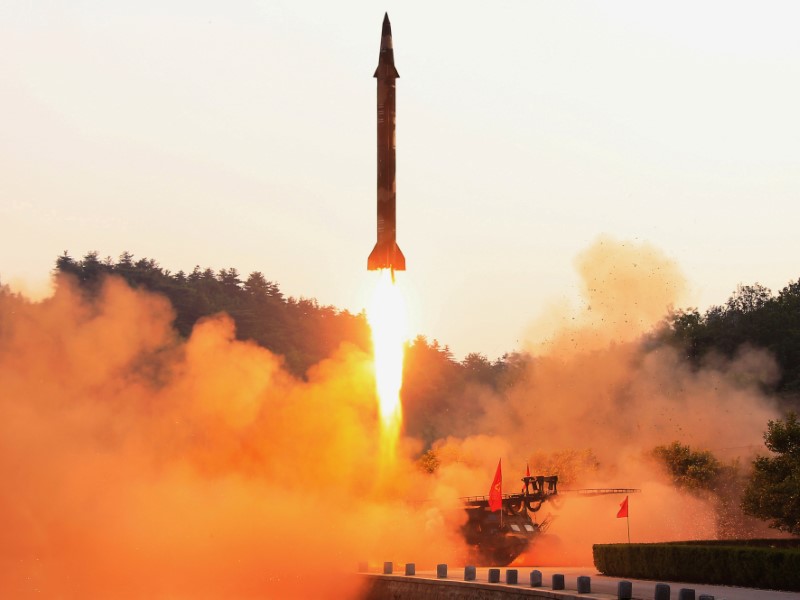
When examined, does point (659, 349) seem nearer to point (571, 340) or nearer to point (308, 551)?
point (571, 340)

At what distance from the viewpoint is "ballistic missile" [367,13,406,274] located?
193 ft

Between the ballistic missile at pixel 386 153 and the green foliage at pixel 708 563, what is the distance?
1555cm

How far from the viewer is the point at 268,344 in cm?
15475

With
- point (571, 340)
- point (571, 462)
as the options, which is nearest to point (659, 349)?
point (571, 340)

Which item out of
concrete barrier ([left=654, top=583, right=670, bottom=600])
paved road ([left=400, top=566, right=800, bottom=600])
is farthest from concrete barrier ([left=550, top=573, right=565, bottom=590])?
concrete barrier ([left=654, top=583, right=670, bottom=600])

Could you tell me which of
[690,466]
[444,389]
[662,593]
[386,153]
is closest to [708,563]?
[662,593]

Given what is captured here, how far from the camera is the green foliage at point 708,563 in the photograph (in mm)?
41969

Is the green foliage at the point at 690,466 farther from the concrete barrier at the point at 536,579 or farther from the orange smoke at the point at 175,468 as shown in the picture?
the concrete barrier at the point at 536,579

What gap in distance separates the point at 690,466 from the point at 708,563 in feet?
114

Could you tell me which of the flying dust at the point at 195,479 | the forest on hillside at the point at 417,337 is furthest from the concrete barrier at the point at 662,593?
the forest on hillside at the point at 417,337

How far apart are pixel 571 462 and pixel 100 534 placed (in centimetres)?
3817

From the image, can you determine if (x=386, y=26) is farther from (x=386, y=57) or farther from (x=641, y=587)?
(x=641, y=587)

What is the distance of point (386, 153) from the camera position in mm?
59688

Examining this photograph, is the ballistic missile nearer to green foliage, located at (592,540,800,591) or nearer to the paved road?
the paved road
